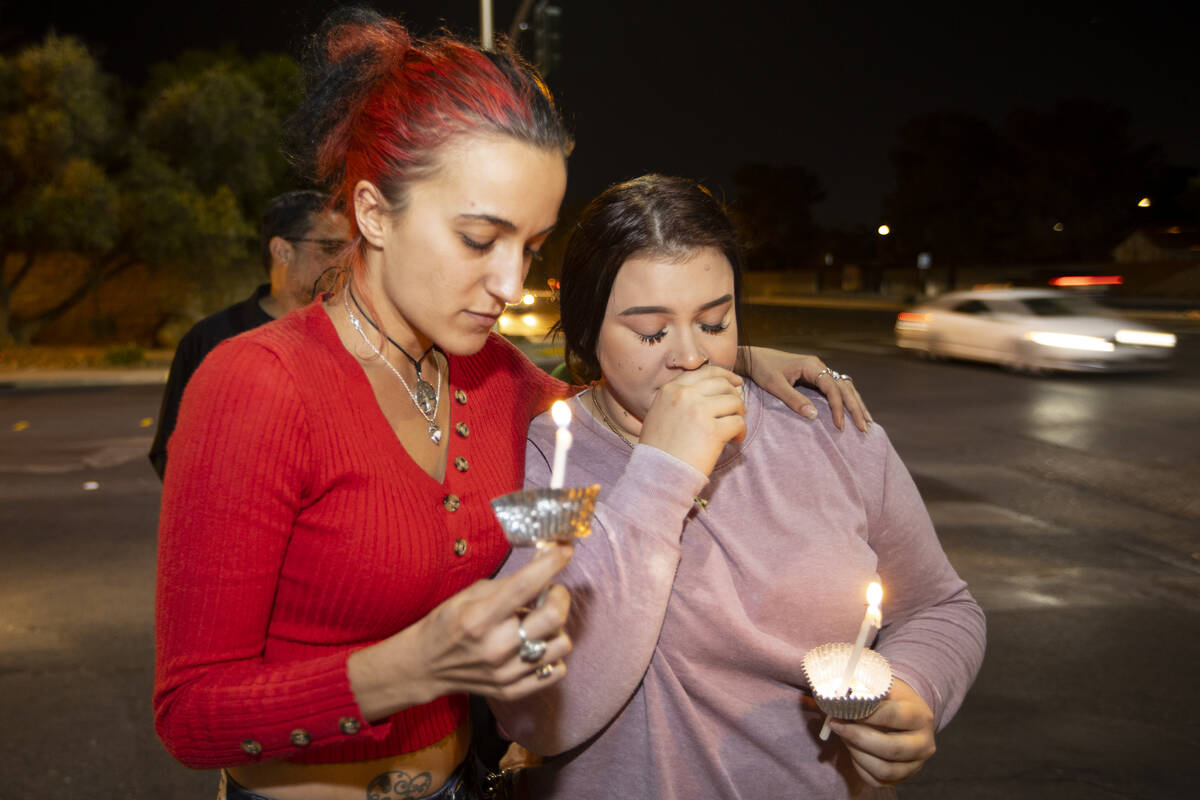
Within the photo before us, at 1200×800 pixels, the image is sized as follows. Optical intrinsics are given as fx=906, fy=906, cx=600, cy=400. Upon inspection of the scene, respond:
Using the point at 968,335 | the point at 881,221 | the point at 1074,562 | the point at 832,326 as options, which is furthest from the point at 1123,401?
the point at 881,221

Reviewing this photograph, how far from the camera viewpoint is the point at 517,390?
2312mm

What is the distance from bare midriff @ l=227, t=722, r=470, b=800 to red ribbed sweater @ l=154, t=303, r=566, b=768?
2cm

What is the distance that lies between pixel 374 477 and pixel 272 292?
353cm

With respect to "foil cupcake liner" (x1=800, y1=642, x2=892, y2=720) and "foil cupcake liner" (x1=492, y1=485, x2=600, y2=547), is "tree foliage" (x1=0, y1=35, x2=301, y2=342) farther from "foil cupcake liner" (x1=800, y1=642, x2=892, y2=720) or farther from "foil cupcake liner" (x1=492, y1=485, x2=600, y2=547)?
"foil cupcake liner" (x1=492, y1=485, x2=600, y2=547)

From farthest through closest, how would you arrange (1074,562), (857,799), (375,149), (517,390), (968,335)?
(968,335)
(1074,562)
(517,390)
(857,799)
(375,149)

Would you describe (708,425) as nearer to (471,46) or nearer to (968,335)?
(471,46)

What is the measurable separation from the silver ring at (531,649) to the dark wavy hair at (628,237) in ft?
3.45

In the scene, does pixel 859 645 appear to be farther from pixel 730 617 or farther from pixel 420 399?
pixel 420 399

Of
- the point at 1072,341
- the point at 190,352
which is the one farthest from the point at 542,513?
the point at 1072,341

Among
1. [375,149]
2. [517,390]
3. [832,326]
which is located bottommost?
[832,326]

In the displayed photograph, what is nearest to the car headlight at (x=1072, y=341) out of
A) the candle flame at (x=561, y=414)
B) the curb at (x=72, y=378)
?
the curb at (x=72, y=378)

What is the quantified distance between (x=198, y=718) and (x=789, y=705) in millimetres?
1148

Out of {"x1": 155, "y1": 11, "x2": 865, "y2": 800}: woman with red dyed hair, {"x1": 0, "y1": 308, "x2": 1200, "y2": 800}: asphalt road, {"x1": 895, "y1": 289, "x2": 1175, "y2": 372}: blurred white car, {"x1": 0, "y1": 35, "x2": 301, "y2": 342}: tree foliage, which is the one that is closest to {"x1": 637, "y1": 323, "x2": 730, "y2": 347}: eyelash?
{"x1": 155, "y1": 11, "x2": 865, "y2": 800}: woman with red dyed hair

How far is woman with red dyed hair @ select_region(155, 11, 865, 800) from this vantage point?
1.45 m
